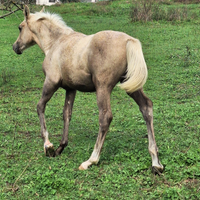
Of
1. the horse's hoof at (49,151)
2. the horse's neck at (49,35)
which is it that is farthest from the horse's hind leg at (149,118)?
the horse's neck at (49,35)

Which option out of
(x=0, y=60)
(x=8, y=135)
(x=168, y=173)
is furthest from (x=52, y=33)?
(x=0, y=60)

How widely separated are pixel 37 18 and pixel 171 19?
1364 cm

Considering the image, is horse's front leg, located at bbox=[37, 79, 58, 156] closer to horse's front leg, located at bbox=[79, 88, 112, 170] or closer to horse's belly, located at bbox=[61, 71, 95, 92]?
horse's belly, located at bbox=[61, 71, 95, 92]

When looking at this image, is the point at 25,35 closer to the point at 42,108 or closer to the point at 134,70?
the point at 42,108

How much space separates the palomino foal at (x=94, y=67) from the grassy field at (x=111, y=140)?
29cm

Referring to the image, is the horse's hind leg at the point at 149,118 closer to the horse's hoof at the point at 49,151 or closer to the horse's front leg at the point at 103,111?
the horse's front leg at the point at 103,111

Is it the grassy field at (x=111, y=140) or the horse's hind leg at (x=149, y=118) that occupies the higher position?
the horse's hind leg at (x=149, y=118)

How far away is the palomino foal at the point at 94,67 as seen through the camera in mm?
4391

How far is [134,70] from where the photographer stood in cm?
431

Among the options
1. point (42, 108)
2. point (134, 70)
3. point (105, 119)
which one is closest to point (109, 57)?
point (134, 70)

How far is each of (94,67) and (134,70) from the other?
0.58 metres

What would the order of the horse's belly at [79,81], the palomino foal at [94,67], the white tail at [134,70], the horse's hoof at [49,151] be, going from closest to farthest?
the white tail at [134,70]
the palomino foal at [94,67]
the horse's belly at [79,81]
the horse's hoof at [49,151]

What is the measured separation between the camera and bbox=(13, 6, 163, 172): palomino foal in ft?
14.4

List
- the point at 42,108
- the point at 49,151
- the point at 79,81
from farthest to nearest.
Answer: the point at 42,108 < the point at 49,151 < the point at 79,81
